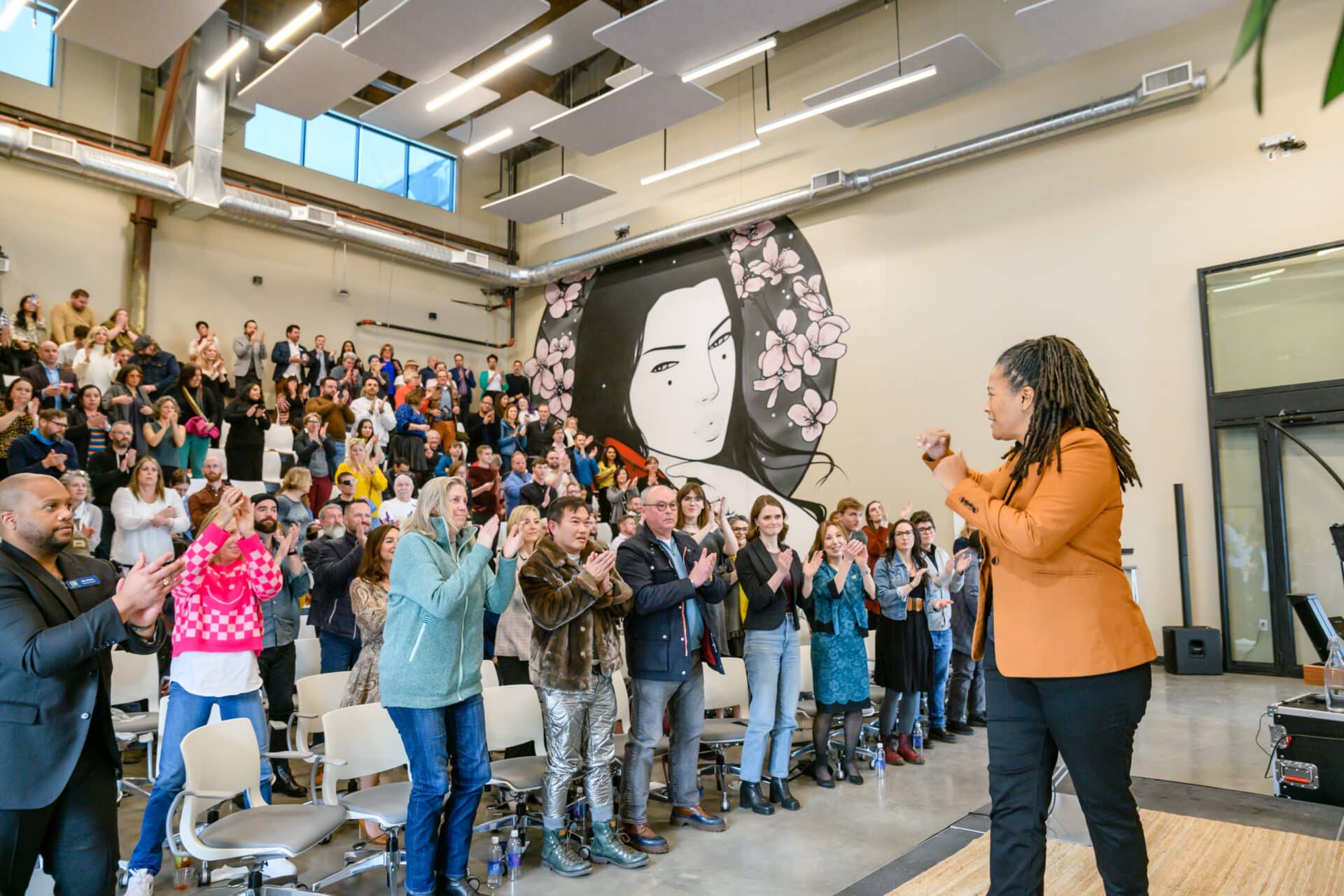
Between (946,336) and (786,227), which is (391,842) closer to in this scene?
(946,336)

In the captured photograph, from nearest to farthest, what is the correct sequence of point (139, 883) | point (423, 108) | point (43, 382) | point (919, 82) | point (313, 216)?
1. point (139, 883)
2. point (43, 382)
3. point (919, 82)
4. point (423, 108)
5. point (313, 216)

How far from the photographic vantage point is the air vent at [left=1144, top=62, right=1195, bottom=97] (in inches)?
332

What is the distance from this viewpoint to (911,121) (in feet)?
35.0

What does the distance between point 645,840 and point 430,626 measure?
4.65 feet

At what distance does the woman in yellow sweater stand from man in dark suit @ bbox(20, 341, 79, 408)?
2.30 metres

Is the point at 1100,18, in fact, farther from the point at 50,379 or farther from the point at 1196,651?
the point at 50,379

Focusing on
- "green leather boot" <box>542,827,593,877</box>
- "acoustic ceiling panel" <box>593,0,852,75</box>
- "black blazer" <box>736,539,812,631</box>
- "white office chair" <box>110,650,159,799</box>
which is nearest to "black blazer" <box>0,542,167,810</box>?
"green leather boot" <box>542,827,593,877</box>

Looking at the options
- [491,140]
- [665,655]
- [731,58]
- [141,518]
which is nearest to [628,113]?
[731,58]

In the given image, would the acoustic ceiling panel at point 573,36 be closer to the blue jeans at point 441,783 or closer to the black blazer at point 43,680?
the blue jeans at point 441,783

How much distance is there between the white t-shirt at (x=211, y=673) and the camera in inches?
134

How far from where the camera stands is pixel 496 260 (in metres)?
14.2

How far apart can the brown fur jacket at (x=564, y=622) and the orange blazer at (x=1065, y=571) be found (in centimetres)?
186

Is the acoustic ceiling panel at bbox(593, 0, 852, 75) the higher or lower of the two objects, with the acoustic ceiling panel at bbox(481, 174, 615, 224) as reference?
higher

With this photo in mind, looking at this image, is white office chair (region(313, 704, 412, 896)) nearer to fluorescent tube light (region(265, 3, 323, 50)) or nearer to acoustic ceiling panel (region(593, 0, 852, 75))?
acoustic ceiling panel (region(593, 0, 852, 75))
